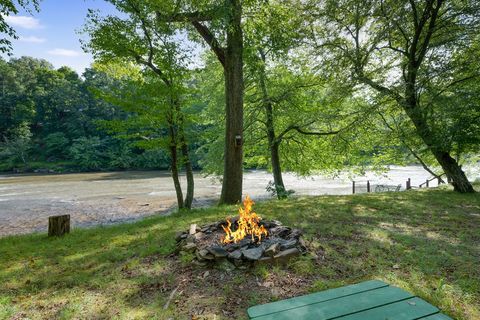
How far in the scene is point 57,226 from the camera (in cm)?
615

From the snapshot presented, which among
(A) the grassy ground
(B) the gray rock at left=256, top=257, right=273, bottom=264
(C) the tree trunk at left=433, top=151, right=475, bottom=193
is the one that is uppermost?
(C) the tree trunk at left=433, top=151, right=475, bottom=193

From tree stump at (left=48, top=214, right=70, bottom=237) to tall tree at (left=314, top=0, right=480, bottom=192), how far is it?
9.55m

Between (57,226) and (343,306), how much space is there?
6396mm

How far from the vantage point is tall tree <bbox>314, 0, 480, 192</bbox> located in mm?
7879

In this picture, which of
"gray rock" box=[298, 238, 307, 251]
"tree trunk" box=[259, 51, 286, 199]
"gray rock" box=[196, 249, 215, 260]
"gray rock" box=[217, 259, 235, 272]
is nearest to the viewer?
"gray rock" box=[217, 259, 235, 272]

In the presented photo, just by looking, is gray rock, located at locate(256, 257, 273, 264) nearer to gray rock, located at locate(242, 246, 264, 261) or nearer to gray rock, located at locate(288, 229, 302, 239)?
gray rock, located at locate(242, 246, 264, 261)

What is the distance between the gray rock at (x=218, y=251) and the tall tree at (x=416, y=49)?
7.33m

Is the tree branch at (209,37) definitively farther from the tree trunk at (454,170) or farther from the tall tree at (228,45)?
the tree trunk at (454,170)

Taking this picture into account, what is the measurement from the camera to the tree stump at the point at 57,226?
20.1ft

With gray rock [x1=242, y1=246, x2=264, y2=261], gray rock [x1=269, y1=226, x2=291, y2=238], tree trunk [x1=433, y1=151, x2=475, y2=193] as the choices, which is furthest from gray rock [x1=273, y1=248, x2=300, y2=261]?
tree trunk [x1=433, y1=151, x2=475, y2=193]

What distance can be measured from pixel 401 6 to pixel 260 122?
254 inches

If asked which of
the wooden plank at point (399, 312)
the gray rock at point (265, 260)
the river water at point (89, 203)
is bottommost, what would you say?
the river water at point (89, 203)

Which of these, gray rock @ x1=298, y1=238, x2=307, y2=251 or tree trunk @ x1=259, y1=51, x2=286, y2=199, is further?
tree trunk @ x1=259, y1=51, x2=286, y2=199

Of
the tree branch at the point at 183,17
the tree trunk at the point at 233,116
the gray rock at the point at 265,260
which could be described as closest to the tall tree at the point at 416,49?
the tree trunk at the point at 233,116
